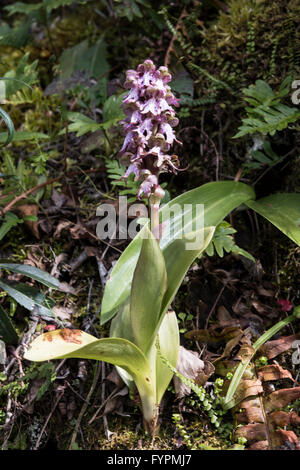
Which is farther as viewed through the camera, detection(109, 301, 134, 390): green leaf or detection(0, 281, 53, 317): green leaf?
detection(0, 281, 53, 317): green leaf

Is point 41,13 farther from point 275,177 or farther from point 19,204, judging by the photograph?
point 275,177

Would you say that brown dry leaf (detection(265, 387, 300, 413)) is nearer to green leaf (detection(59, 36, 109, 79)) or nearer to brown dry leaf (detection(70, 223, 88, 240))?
brown dry leaf (detection(70, 223, 88, 240))

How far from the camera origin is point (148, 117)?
128 centimetres

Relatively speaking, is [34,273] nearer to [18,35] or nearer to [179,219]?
[179,219]

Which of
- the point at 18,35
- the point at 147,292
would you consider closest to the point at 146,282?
the point at 147,292

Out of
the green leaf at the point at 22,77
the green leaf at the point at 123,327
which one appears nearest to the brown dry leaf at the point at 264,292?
the green leaf at the point at 123,327

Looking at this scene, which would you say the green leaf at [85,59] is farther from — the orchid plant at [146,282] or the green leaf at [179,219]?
the orchid plant at [146,282]

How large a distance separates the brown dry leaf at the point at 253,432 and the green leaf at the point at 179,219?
57cm

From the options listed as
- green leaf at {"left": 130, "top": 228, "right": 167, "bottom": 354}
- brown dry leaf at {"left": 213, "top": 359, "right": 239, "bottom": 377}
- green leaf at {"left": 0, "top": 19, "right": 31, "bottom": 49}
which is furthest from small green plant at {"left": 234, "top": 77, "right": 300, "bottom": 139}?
green leaf at {"left": 0, "top": 19, "right": 31, "bottom": 49}

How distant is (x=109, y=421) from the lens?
1549 millimetres

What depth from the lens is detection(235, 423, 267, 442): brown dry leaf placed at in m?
1.36

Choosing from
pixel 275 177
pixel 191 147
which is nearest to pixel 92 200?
pixel 191 147

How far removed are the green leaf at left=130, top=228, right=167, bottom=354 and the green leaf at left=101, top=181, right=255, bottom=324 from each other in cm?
20

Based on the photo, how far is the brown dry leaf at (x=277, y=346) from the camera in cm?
160
